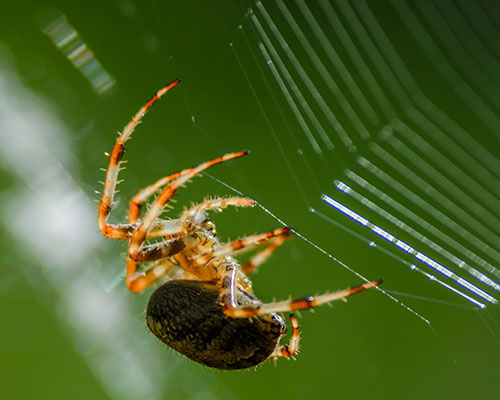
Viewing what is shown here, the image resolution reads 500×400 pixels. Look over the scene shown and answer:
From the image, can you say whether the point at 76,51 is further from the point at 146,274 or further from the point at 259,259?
the point at 259,259

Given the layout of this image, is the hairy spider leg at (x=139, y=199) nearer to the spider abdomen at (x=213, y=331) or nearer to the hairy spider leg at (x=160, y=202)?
the hairy spider leg at (x=160, y=202)

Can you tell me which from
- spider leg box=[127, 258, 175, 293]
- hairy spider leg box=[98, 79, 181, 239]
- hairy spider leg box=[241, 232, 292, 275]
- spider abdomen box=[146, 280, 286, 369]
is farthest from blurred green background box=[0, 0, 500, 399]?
spider abdomen box=[146, 280, 286, 369]

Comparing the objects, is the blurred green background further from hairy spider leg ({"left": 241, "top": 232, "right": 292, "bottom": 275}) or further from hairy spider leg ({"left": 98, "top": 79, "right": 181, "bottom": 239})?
hairy spider leg ({"left": 98, "top": 79, "right": 181, "bottom": 239})

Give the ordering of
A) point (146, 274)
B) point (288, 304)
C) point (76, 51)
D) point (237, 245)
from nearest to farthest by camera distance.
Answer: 1. point (288, 304)
2. point (237, 245)
3. point (146, 274)
4. point (76, 51)

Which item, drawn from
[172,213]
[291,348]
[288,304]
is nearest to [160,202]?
[288,304]

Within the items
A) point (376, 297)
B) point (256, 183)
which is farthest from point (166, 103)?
point (376, 297)

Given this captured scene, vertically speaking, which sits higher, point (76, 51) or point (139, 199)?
point (76, 51)

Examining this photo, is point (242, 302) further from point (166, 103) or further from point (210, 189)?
point (166, 103)

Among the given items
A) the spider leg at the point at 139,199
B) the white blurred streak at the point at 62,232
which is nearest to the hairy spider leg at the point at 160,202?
the spider leg at the point at 139,199
